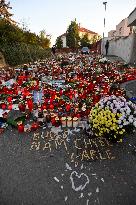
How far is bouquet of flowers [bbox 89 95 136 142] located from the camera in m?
8.01

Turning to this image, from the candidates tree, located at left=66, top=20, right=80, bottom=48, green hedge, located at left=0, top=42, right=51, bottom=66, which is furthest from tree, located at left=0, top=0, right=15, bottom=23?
tree, located at left=66, top=20, right=80, bottom=48

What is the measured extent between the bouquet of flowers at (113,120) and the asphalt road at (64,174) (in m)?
0.36

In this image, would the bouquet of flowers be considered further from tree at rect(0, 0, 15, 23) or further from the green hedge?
tree at rect(0, 0, 15, 23)

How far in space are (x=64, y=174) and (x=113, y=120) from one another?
227 centimetres

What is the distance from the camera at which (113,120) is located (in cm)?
800

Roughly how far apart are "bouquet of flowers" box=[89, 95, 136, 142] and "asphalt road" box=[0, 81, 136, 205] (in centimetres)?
36

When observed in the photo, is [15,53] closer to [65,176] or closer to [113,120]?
[113,120]

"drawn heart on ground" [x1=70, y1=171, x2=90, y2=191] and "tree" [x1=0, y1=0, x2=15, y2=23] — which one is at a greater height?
"tree" [x1=0, y1=0, x2=15, y2=23]

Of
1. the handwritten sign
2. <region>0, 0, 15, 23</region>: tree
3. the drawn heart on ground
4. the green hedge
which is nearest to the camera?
the drawn heart on ground

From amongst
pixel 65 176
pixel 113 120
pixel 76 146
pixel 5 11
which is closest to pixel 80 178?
pixel 65 176

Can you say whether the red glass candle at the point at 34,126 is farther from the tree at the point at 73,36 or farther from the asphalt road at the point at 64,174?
the tree at the point at 73,36

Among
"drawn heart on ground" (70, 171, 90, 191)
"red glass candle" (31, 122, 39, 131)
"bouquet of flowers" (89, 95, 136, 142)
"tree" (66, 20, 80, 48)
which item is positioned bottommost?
"drawn heart on ground" (70, 171, 90, 191)

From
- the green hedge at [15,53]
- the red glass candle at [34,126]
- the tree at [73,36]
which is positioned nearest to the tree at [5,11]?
the green hedge at [15,53]

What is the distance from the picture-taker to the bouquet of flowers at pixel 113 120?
26.3 feet
